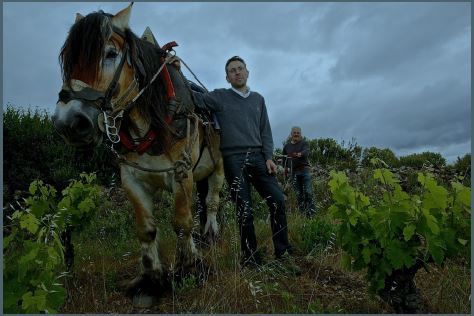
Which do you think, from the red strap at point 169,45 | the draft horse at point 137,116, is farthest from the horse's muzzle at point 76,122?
the red strap at point 169,45

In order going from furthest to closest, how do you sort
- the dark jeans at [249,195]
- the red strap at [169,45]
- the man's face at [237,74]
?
the man's face at [237,74] → the dark jeans at [249,195] → the red strap at [169,45]

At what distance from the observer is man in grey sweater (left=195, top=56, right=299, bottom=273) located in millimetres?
4500

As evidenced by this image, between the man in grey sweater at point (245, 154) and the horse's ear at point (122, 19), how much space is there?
1.14 m

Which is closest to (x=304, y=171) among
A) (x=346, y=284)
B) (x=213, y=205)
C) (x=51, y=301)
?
(x=213, y=205)

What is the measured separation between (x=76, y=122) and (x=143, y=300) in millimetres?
1680

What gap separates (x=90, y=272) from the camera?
14.7 ft

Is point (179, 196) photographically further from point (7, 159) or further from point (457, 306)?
point (7, 159)

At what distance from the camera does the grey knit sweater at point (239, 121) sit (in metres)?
4.56

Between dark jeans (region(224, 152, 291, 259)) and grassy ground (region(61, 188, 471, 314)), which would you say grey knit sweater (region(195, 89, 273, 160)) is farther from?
grassy ground (region(61, 188, 471, 314))

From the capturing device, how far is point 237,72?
4609 mm

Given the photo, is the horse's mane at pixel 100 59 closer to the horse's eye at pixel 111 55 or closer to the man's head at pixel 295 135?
the horse's eye at pixel 111 55

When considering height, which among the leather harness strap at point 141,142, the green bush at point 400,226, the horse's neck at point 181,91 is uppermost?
the horse's neck at point 181,91

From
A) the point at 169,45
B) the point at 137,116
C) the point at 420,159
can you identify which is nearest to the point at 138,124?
the point at 137,116

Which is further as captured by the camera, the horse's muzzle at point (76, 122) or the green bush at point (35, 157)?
the green bush at point (35, 157)
